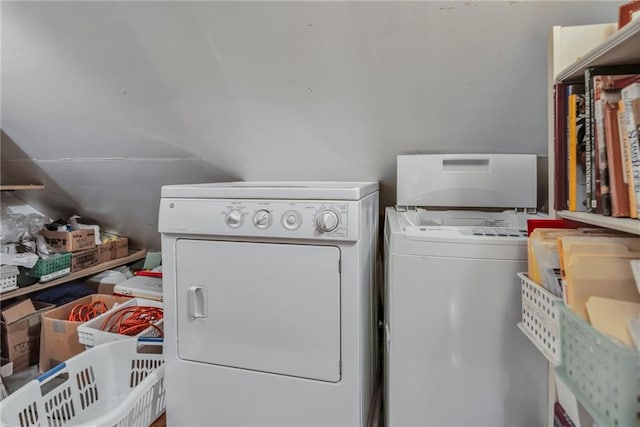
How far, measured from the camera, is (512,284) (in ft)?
3.22

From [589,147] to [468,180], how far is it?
747 millimetres

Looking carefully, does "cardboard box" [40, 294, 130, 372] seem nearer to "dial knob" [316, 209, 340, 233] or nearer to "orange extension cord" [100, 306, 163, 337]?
"orange extension cord" [100, 306, 163, 337]

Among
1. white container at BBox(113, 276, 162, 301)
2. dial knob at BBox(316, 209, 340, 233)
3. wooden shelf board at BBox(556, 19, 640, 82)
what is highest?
wooden shelf board at BBox(556, 19, 640, 82)

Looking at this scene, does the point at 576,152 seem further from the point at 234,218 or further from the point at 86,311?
the point at 86,311

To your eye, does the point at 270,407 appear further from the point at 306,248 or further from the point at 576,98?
the point at 576,98

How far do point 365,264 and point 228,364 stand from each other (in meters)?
0.63

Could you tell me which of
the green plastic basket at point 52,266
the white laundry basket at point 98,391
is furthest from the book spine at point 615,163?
the green plastic basket at point 52,266

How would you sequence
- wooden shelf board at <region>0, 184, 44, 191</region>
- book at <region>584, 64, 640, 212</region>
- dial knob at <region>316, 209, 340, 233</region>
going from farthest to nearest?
wooden shelf board at <region>0, 184, 44, 191</region>
dial knob at <region>316, 209, 340, 233</region>
book at <region>584, 64, 640, 212</region>

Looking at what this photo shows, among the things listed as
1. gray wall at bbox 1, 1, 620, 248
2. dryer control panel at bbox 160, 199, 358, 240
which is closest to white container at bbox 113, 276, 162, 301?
gray wall at bbox 1, 1, 620, 248

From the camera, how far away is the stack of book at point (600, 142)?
0.69m

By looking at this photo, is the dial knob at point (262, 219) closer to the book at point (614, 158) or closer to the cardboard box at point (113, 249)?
the book at point (614, 158)

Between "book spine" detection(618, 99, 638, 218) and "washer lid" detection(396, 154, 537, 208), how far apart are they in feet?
2.63

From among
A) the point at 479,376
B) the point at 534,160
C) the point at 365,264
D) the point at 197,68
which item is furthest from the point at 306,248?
the point at 534,160

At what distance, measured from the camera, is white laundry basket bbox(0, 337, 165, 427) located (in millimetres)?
1248
